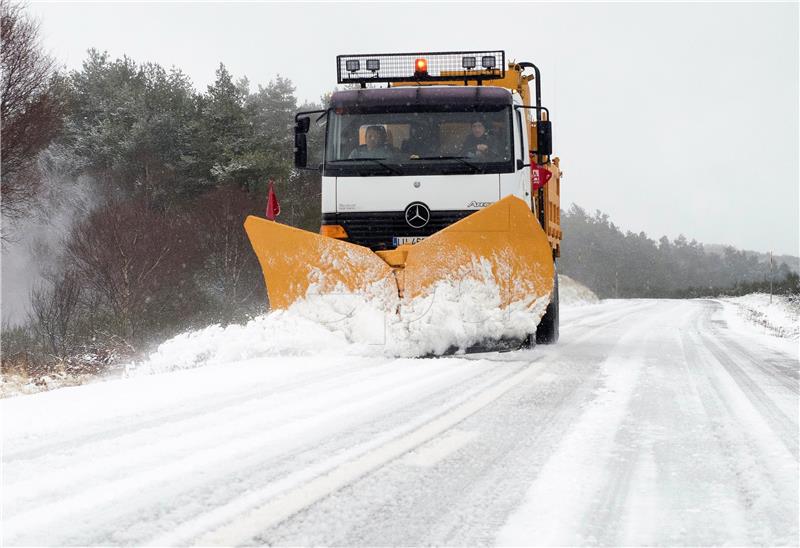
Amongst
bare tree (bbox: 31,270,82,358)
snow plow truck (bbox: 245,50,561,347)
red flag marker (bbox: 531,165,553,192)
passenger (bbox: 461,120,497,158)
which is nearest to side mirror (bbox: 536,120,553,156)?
snow plow truck (bbox: 245,50,561,347)

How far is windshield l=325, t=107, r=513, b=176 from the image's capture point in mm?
7625

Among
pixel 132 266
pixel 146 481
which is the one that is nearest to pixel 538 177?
pixel 146 481

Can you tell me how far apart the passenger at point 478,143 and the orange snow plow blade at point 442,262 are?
92 centimetres

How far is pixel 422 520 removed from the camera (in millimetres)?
2354

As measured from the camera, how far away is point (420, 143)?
25.5ft

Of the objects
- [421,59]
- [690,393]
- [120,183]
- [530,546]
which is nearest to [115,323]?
[120,183]

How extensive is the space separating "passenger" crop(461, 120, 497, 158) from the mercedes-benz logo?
0.74 meters

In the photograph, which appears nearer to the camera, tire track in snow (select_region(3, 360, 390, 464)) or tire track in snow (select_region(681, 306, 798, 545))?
tire track in snow (select_region(681, 306, 798, 545))

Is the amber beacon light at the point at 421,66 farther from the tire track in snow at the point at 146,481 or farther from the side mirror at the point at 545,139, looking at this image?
the tire track in snow at the point at 146,481

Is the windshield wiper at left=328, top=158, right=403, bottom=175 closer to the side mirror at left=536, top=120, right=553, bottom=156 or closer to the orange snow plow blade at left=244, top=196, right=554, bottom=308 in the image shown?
the orange snow plow blade at left=244, top=196, right=554, bottom=308

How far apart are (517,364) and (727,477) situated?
142 inches

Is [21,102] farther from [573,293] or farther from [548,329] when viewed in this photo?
[573,293]

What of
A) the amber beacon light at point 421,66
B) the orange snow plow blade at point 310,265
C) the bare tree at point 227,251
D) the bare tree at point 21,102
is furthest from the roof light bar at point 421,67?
the bare tree at point 227,251

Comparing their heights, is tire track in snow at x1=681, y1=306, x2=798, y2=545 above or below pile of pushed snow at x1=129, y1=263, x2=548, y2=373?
below
